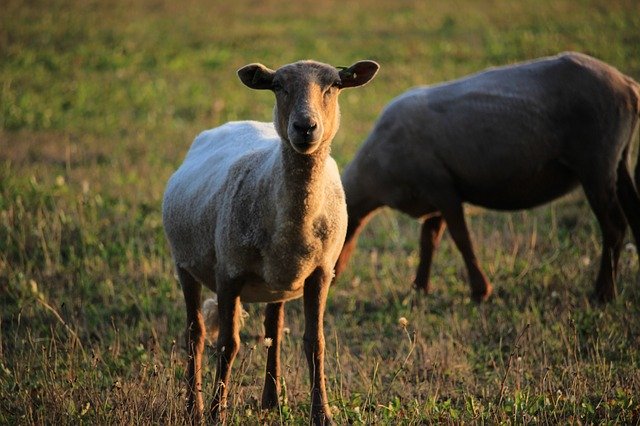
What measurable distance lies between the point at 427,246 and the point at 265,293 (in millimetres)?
3628

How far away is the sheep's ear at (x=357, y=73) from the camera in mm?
5379

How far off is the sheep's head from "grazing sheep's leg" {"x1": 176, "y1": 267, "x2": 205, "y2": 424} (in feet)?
5.14

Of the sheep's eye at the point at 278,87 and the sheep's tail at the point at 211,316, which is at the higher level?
the sheep's eye at the point at 278,87

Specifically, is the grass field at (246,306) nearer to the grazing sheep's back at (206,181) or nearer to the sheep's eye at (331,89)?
the grazing sheep's back at (206,181)

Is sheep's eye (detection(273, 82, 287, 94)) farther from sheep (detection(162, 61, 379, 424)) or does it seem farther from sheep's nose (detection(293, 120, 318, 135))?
sheep's nose (detection(293, 120, 318, 135))

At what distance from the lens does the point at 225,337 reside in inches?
220

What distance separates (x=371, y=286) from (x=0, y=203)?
4.24 metres

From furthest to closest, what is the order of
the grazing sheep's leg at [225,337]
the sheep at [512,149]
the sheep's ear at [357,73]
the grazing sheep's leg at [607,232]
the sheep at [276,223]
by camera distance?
1. the sheep at [512,149]
2. the grazing sheep's leg at [607,232]
3. the grazing sheep's leg at [225,337]
4. the sheep's ear at [357,73]
5. the sheep at [276,223]

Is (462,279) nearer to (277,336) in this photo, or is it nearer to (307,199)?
(277,336)

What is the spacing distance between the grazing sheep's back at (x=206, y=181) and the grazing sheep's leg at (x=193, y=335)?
0.16 meters

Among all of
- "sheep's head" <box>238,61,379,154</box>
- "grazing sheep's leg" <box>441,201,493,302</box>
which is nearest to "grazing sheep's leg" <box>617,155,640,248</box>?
"grazing sheep's leg" <box>441,201,493,302</box>

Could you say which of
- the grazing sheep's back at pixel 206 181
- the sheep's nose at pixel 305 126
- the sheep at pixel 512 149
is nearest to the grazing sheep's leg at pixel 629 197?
the sheep at pixel 512 149

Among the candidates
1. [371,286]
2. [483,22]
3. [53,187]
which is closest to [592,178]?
[371,286]

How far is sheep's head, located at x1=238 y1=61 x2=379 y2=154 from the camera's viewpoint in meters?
4.88
